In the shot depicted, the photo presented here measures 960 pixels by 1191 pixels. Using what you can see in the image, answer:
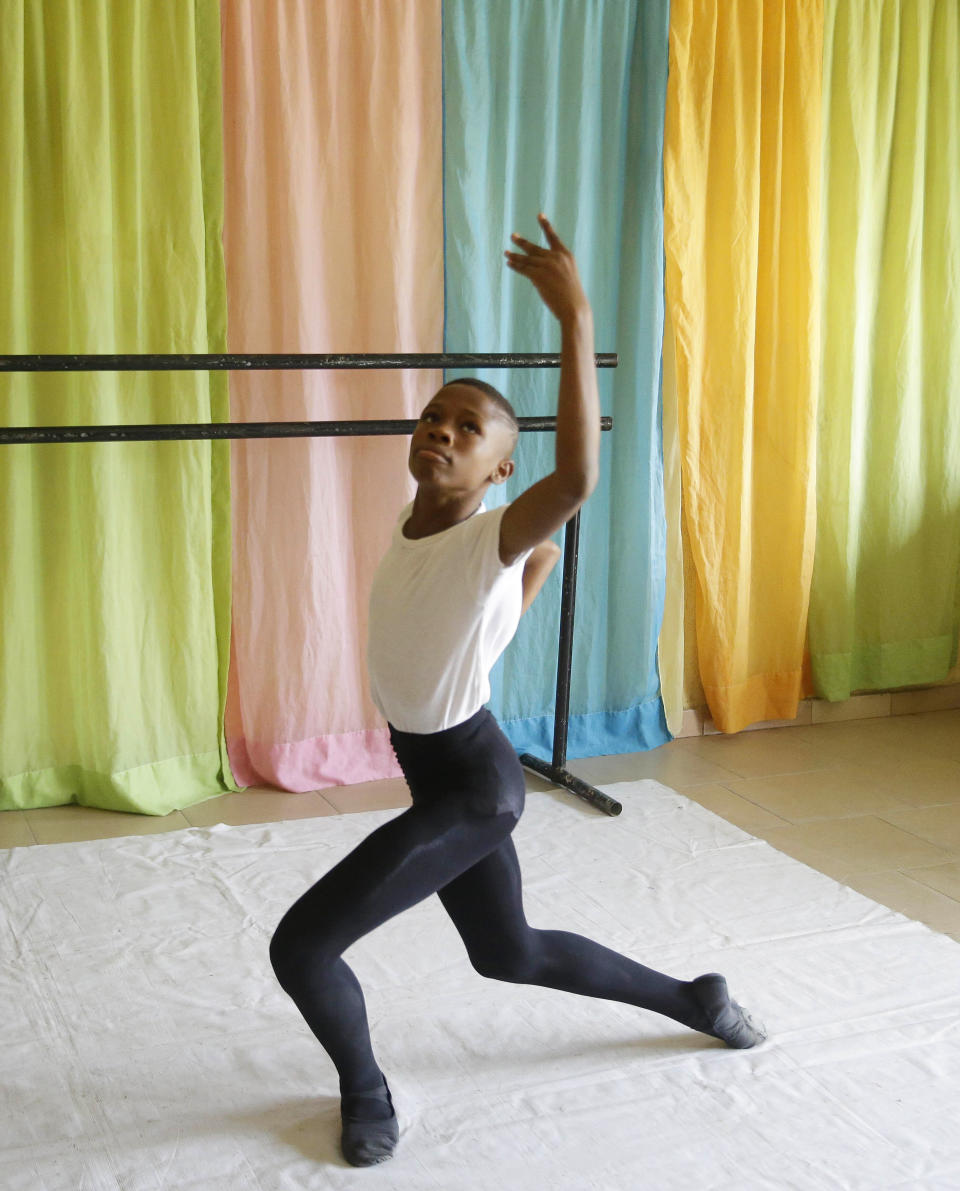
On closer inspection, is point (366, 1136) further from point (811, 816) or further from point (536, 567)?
point (811, 816)

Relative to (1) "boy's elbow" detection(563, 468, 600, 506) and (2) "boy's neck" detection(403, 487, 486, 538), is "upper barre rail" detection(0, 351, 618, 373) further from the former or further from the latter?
(1) "boy's elbow" detection(563, 468, 600, 506)

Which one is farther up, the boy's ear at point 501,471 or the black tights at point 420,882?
the boy's ear at point 501,471

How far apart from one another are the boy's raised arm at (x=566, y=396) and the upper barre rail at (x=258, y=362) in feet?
4.98

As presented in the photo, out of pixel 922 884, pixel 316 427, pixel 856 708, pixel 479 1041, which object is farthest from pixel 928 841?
pixel 316 427

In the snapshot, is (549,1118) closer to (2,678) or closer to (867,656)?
(2,678)

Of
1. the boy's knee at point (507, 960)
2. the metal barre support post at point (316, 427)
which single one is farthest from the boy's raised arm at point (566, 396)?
the metal barre support post at point (316, 427)

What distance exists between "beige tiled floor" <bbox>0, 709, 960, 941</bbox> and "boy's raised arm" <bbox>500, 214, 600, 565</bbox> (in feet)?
4.85

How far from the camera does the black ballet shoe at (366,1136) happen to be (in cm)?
174

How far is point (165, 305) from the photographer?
3055 mm

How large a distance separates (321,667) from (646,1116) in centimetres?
169

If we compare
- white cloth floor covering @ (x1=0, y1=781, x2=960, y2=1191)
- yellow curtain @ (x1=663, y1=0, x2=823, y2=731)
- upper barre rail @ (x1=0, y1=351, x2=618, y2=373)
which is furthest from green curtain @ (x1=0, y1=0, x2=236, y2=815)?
yellow curtain @ (x1=663, y1=0, x2=823, y2=731)

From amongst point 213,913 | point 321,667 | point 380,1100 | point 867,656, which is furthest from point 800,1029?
point 867,656

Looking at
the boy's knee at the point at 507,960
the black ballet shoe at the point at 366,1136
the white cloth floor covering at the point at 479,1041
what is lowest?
the white cloth floor covering at the point at 479,1041

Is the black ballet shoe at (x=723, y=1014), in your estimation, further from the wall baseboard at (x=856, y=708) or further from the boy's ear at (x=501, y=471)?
the wall baseboard at (x=856, y=708)
